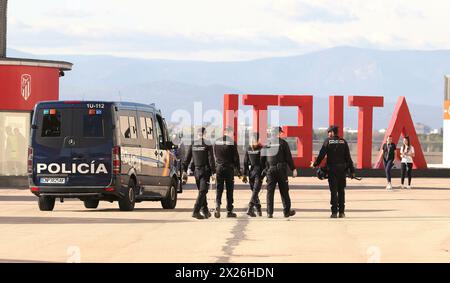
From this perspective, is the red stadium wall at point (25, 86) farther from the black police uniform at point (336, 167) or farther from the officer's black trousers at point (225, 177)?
the black police uniform at point (336, 167)

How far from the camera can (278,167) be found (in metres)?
26.7

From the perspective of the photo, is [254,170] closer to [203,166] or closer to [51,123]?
[203,166]

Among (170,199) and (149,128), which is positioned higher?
(149,128)

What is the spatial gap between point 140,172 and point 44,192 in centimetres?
216

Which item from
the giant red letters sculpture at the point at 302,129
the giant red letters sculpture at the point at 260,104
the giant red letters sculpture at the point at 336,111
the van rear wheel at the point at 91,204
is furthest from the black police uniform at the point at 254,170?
the giant red letters sculpture at the point at 336,111

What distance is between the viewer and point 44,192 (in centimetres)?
2845

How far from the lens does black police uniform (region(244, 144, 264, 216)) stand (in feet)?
90.3

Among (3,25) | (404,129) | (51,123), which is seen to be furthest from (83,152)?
(404,129)

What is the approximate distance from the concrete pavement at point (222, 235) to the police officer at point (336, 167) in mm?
396

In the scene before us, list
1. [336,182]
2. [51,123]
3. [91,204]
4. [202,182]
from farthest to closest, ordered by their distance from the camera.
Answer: [91,204] → [51,123] → [336,182] → [202,182]

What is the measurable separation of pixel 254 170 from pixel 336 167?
5.19ft
